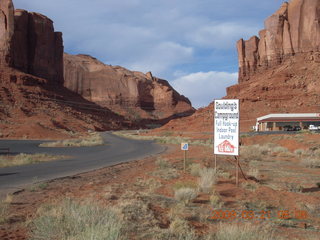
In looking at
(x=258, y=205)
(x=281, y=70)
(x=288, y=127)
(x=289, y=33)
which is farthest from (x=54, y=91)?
(x=258, y=205)

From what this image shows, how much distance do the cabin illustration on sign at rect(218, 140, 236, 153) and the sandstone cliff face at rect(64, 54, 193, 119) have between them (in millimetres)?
128274

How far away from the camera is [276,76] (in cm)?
7819

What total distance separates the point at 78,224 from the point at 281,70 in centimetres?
8419

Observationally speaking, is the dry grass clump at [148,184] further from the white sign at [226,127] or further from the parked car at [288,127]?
the parked car at [288,127]

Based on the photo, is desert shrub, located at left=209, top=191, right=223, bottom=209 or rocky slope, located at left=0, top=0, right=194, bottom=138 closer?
desert shrub, located at left=209, top=191, right=223, bottom=209

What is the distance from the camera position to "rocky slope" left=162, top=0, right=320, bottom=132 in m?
71.3

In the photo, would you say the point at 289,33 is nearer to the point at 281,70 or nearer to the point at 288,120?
the point at 281,70

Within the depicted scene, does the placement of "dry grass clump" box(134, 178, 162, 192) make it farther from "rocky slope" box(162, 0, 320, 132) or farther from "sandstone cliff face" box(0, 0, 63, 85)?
"sandstone cliff face" box(0, 0, 63, 85)

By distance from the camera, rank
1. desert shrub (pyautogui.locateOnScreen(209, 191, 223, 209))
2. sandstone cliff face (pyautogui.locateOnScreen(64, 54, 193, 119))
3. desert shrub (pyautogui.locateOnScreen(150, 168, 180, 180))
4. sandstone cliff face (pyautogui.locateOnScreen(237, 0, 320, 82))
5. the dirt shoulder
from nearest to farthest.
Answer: the dirt shoulder
desert shrub (pyautogui.locateOnScreen(209, 191, 223, 209))
desert shrub (pyautogui.locateOnScreen(150, 168, 180, 180))
sandstone cliff face (pyautogui.locateOnScreen(237, 0, 320, 82))
sandstone cliff face (pyautogui.locateOnScreen(64, 54, 193, 119))

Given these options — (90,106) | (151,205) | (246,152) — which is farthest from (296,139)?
(90,106)

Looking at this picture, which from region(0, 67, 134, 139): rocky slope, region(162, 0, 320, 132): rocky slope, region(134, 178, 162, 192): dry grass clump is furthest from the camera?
region(162, 0, 320, 132): rocky slope

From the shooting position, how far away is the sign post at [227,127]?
37.4 ft

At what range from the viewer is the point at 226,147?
1159cm

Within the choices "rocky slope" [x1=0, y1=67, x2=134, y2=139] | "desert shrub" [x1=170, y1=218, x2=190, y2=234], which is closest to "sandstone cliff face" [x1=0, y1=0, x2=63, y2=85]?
"rocky slope" [x1=0, y1=67, x2=134, y2=139]
